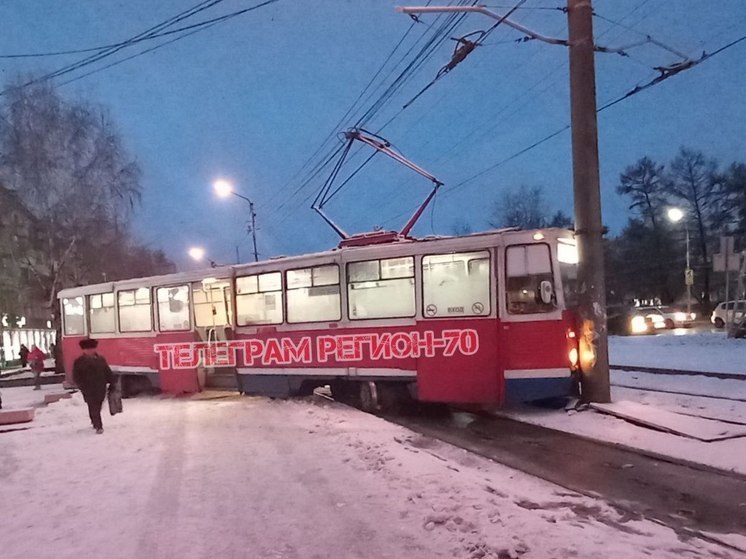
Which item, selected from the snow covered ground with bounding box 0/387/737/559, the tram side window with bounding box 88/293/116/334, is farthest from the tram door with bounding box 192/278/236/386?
the snow covered ground with bounding box 0/387/737/559

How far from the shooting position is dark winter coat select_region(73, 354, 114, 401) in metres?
10.8

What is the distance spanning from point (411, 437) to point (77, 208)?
26590mm

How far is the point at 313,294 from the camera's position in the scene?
13727mm

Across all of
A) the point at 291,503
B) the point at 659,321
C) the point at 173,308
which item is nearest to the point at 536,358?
the point at 291,503

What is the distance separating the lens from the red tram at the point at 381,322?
1112 cm

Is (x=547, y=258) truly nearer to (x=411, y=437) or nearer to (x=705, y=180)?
(x=411, y=437)

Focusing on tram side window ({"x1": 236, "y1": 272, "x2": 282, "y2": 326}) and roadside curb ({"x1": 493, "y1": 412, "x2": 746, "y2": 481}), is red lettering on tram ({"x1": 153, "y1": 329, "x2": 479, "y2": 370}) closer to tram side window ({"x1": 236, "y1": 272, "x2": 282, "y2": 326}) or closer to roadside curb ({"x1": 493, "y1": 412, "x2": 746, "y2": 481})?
tram side window ({"x1": 236, "y1": 272, "x2": 282, "y2": 326})

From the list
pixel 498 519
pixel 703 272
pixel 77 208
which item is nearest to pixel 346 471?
pixel 498 519

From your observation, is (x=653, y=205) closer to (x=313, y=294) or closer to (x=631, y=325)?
(x=631, y=325)

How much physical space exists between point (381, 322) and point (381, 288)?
61 centimetres

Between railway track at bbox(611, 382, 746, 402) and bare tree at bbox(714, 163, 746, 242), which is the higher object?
bare tree at bbox(714, 163, 746, 242)

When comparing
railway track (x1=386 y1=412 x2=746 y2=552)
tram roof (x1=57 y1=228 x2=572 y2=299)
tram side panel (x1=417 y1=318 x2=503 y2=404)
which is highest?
tram roof (x1=57 y1=228 x2=572 y2=299)

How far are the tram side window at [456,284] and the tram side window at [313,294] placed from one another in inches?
81.7

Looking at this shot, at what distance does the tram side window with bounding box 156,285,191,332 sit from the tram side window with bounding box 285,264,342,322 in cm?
340
